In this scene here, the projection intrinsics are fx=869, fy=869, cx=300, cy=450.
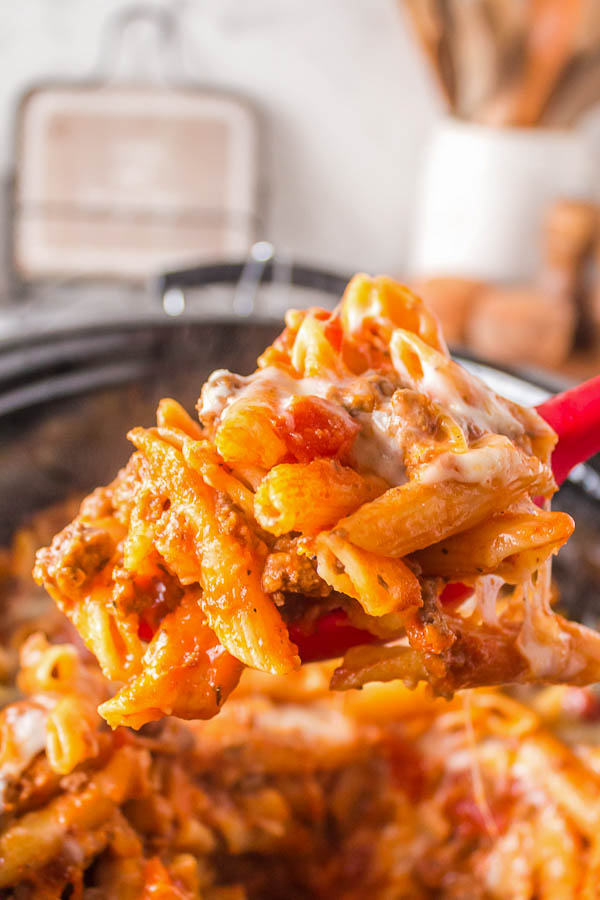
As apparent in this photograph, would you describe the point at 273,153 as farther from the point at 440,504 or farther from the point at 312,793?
the point at 440,504

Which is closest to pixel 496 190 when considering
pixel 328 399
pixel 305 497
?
pixel 328 399

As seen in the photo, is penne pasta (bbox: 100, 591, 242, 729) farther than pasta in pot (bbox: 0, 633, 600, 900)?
No

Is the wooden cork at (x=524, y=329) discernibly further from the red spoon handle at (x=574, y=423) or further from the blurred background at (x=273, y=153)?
the red spoon handle at (x=574, y=423)

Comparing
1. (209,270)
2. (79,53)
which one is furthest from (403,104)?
(209,270)

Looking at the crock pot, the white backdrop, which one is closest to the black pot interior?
the crock pot

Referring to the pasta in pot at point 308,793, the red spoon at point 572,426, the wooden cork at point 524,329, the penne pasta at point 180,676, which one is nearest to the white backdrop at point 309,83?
the wooden cork at point 524,329

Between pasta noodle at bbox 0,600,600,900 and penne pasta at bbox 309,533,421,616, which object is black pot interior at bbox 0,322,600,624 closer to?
pasta noodle at bbox 0,600,600,900

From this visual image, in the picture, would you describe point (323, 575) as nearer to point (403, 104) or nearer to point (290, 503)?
point (290, 503)
